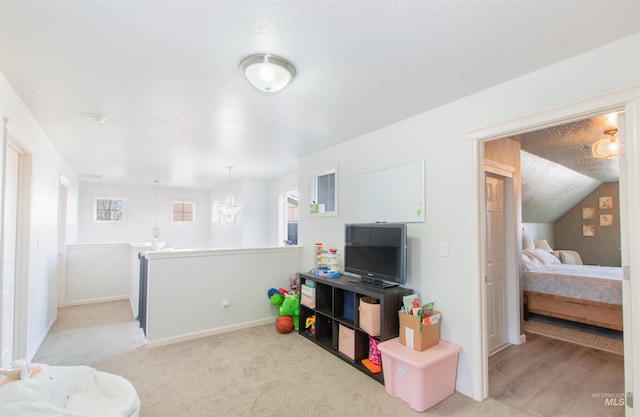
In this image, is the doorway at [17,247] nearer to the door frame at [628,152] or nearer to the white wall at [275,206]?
the door frame at [628,152]

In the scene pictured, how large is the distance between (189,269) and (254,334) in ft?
3.70

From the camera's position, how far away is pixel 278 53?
1814 mm

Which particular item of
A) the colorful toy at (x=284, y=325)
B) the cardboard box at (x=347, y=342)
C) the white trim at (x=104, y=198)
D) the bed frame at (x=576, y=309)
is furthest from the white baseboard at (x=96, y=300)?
the bed frame at (x=576, y=309)

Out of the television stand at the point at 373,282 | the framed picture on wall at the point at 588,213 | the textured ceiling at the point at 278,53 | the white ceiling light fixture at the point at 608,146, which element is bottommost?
the television stand at the point at 373,282

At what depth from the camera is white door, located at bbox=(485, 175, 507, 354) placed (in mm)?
3238

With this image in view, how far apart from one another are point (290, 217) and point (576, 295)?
4.95 meters

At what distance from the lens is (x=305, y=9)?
1.44 meters

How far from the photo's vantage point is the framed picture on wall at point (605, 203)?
6.82 meters

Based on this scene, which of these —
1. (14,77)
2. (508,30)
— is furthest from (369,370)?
(14,77)

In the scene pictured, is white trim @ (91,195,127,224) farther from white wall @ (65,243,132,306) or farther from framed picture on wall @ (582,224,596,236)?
framed picture on wall @ (582,224,596,236)

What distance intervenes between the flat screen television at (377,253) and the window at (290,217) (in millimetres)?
3231

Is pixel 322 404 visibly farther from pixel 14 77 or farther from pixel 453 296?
pixel 14 77

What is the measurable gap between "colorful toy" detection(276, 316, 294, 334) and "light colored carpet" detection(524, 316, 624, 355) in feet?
10.1

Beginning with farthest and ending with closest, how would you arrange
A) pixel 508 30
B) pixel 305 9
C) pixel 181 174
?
pixel 181 174
pixel 508 30
pixel 305 9
